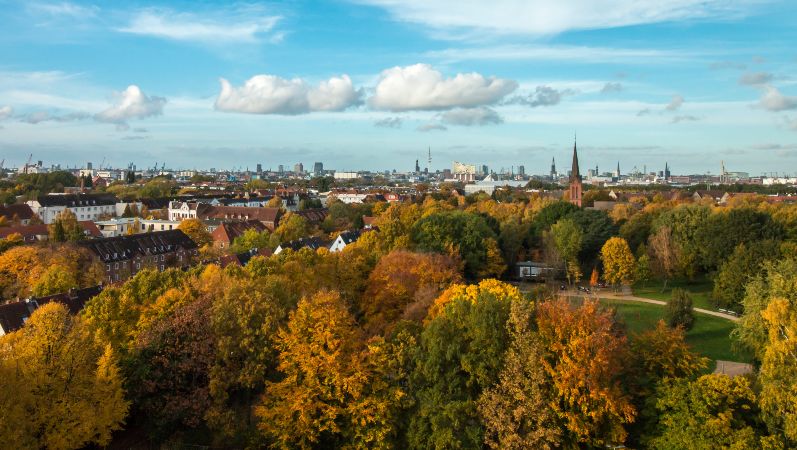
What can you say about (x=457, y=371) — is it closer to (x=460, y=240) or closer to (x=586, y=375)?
(x=586, y=375)

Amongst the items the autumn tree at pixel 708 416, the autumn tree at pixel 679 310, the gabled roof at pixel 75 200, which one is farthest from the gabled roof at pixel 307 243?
the gabled roof at pixel 75 200

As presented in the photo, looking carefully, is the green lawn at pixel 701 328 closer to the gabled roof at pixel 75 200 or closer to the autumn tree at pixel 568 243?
the autumn tree at pixel 568 243

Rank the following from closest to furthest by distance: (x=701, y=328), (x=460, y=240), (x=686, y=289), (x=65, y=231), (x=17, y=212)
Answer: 1. (x=701, y=328)
2. (x=460, y=240)
3. (x=686, y=289)
4. (x=65, y=231)
5. (x=17, y=212)

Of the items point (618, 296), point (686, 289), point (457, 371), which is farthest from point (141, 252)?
point (686, 289)

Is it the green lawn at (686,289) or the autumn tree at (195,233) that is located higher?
the autumn tree at (195,233)

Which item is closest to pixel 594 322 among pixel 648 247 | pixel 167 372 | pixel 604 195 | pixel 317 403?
pixel 317 403

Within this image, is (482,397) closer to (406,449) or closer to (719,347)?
(406,449)
